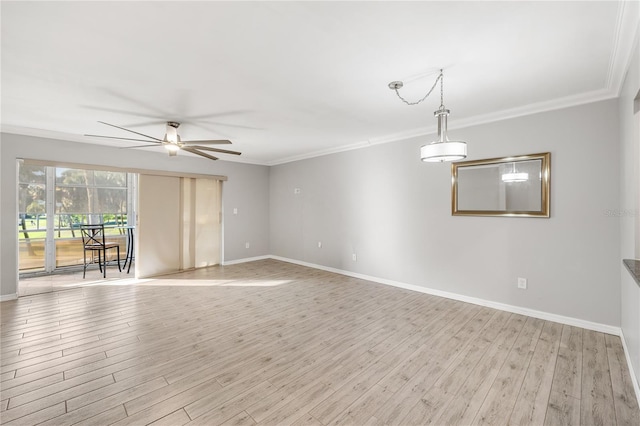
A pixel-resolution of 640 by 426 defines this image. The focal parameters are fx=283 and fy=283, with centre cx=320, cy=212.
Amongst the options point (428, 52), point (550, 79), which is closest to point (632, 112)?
point (550, 79)

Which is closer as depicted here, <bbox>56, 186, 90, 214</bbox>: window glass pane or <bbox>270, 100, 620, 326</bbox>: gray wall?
<bbox>270, 100, 620, 326</bbox>: gray wall

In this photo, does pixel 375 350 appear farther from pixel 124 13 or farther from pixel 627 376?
pixel 124 13

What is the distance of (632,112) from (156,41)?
355cm

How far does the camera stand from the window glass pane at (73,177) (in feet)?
19.0

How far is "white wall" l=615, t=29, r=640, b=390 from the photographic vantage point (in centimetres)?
200

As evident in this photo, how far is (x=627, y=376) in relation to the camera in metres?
2.17

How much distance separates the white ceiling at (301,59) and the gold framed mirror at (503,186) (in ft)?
1.92

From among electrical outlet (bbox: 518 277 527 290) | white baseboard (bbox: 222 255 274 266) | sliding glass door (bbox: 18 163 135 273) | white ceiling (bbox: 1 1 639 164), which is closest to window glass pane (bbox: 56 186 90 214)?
sliding glass door (bbox: 18 163 135 273)

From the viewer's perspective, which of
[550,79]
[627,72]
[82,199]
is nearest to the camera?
[627,72]

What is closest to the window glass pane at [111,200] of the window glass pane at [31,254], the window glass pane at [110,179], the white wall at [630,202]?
the window glass pane at [110,179]

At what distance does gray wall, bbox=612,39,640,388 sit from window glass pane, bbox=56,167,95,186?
27.1 feet

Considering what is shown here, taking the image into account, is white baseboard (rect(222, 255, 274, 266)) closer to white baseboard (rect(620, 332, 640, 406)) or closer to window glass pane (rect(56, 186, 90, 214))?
window glass pane (rect(56, 186, 90, 214))

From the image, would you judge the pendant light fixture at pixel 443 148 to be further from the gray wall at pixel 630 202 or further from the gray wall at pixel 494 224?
the gray wall at pixel 494 224

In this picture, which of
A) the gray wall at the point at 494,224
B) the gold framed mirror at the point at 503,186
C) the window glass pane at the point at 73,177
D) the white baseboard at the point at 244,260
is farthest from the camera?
the white baseboard at the point at 244,260
